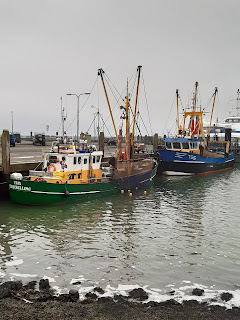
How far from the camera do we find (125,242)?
14734mm

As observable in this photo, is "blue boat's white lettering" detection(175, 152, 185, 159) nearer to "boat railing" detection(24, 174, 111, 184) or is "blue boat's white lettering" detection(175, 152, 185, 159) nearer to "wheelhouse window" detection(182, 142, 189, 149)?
"wheelhouse window" detection(182, 142, 189, 149)

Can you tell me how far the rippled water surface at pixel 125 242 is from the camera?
11.2 metres

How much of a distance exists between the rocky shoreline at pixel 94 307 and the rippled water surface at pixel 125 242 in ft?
3.22

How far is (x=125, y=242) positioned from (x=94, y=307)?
6.00 m

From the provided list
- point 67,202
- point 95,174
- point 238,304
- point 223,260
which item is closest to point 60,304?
point 238,304

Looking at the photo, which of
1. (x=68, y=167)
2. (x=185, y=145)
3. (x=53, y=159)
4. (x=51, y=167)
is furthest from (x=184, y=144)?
(x=51, y=167)

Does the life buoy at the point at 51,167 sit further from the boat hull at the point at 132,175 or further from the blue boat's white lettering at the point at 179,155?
the blue boat's white lettering at the point at 179,155

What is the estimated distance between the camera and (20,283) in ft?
33.1

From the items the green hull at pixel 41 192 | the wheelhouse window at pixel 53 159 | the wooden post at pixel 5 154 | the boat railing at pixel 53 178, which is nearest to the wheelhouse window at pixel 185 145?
the boat railing at pixel 53 178

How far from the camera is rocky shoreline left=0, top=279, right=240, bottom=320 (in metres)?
8.34

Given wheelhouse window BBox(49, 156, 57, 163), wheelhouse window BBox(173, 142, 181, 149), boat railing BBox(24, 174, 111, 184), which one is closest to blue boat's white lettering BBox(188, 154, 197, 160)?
wheelhouse window BBox(173, 142, 181, 149)

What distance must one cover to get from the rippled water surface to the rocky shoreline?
980mm

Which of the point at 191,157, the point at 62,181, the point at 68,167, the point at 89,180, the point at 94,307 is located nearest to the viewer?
the point at 94,307

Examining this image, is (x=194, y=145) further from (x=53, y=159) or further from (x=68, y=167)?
(x=53, y=159)
